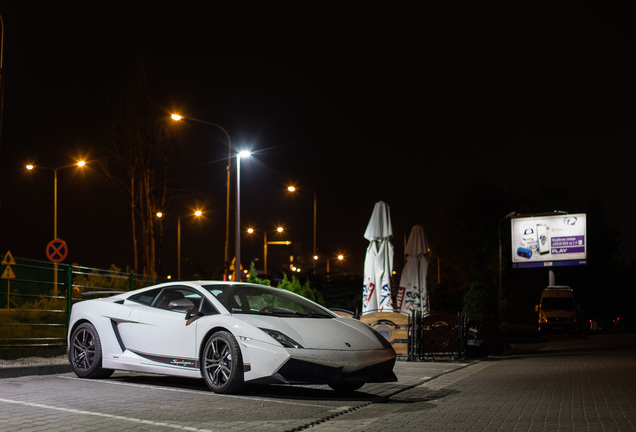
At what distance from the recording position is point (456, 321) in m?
19.7

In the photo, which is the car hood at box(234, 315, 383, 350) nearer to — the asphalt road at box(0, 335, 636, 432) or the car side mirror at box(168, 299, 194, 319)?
the asphalt road at box(0, 335, 636, 432)

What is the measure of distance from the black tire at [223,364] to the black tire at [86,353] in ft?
6.49

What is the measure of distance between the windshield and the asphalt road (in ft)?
3.20

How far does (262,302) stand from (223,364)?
140 centimetres

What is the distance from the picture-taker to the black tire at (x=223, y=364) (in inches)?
352

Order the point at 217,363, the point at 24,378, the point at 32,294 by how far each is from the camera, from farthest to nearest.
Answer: the point at 32,294 < the point at 24,378 < the point at 217,363

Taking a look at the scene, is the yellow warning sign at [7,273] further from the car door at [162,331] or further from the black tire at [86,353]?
the car door at [162,331]

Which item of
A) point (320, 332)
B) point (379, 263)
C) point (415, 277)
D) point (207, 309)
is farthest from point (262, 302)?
point (415, 277)

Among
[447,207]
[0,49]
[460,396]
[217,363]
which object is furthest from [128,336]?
[447,207]

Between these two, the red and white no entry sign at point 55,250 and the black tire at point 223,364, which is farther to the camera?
the red and white no entry sign at point 55,250

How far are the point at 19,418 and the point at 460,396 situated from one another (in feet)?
17.9

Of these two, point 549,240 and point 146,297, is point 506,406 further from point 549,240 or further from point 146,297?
point 549,240

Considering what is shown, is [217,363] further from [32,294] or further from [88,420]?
[32,294]

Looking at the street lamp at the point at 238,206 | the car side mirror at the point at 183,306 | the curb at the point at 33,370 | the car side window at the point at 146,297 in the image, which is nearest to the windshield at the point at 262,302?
the car side mirror at the point at 183,306
